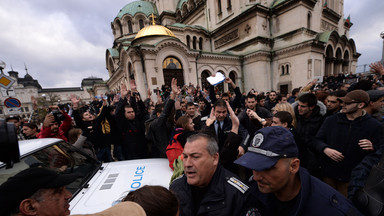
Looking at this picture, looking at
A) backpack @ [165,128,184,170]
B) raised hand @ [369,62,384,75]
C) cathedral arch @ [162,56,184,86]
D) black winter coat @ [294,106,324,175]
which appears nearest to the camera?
black winter coat @ [294,106,324,175]

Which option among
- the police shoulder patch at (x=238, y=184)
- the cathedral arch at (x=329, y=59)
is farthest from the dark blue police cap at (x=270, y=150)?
the cathedral arch at (x=329, y=59)

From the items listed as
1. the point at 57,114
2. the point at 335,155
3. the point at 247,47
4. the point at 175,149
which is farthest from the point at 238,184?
the point at 247,47

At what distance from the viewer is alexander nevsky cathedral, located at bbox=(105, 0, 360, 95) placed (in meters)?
15.3

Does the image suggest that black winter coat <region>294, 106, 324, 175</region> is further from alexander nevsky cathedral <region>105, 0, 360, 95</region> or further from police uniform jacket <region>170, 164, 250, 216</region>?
alexander nevsky cathedral <region>105, 0, 360, 95</region>

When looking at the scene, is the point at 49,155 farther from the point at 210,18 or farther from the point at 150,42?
the point at 210,18

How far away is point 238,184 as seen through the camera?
57.6 inches

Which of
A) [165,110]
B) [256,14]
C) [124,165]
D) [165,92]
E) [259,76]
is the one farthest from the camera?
[259,76]

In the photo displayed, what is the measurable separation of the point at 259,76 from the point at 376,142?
19.8 metres

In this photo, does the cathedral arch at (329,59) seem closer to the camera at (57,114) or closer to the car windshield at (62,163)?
the car windshield at (62,163)

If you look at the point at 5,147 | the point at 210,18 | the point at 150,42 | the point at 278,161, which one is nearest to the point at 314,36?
the point at 210,18

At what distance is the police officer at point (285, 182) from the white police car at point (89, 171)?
1451mm

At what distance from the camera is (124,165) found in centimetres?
283

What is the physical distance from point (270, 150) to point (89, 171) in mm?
2792

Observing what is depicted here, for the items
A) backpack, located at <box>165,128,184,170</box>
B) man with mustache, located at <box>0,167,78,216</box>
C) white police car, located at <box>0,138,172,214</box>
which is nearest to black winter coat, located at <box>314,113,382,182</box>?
backpack, located at <box>165,128,184,170</box>
